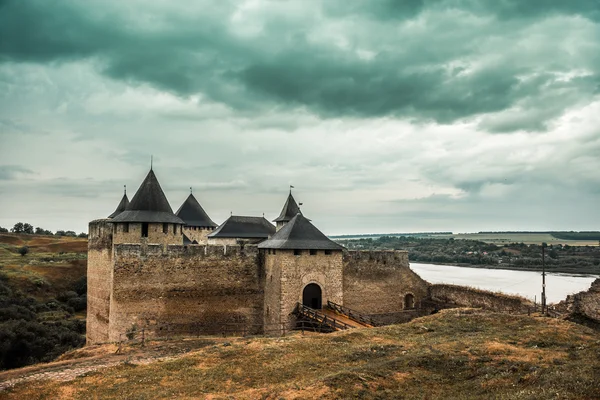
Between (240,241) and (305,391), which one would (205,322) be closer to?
(240,241)

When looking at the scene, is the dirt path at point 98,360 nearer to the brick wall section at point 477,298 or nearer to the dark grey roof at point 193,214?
the brick wall section at point 477,298

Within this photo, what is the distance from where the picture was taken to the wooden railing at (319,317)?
1711 cm

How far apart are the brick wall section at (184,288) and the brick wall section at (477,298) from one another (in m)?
9.34

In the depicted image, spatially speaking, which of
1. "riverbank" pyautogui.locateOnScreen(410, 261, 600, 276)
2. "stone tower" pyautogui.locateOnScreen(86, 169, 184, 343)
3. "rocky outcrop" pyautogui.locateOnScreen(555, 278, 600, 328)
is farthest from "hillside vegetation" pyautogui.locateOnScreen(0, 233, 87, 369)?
"riverbank" pyautogui.locateOnScreen(410, 261, 600, 276)

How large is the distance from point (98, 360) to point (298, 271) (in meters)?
8.79

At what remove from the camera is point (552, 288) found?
4516cm

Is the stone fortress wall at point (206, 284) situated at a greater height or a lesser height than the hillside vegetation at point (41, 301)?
greater

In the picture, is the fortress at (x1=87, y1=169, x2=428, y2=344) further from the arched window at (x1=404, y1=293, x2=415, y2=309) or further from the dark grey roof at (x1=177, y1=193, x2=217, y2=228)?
the dark grey roof at (x1=177, y1=193, x2=217, y2=228)

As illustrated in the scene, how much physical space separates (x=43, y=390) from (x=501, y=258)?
3503 inches

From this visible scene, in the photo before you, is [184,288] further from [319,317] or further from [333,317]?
[333,317]

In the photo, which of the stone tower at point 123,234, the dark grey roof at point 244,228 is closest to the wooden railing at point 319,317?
the stone tower at point 123,234

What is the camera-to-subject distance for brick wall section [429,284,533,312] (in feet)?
61.4

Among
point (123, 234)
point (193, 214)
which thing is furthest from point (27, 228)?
point (123, 234)

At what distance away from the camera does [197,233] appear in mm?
31438
